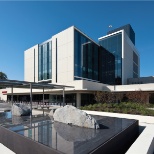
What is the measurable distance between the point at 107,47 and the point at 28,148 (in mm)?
46218

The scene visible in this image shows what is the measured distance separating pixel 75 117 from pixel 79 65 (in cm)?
2871

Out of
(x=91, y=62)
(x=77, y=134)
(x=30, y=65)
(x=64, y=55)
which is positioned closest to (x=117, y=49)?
(x=91, y=62)

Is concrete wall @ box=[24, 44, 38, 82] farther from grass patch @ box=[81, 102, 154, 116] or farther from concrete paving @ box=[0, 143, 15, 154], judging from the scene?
concrete paving @ box=[0, 143, 15, 154]

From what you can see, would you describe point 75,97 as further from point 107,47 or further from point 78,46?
point 107,47

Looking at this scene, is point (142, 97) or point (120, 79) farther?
point (120, 79)

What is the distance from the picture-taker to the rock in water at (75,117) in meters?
7.80

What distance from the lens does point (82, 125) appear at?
316 inches

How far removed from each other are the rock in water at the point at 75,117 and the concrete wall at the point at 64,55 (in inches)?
1020

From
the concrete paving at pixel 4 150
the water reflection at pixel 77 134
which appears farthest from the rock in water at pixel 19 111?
the water reflection at pixel 77 134

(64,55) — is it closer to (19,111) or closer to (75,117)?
(19,111)

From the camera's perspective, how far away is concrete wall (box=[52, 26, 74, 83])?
35.4 m

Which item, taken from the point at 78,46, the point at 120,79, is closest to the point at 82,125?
the point at 78,46

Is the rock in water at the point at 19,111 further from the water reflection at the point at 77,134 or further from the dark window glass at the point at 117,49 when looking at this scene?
the dark window glass at the point at 117,49

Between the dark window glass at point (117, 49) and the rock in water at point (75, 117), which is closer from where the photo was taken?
the rock in water at point (75, 117)
